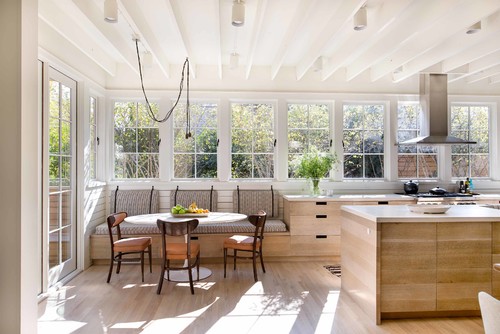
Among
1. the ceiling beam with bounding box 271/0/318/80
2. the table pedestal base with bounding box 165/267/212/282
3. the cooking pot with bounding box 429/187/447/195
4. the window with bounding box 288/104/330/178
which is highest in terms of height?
the ceiling beam with bounding box 271/0/318/80

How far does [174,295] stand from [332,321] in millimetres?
1687

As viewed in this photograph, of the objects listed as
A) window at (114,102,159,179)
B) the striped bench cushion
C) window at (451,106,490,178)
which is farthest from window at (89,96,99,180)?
window at (451,106,490,178)

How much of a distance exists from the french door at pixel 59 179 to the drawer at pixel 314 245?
9.86 ft

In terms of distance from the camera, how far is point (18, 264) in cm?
198

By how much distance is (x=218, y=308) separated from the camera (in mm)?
3447

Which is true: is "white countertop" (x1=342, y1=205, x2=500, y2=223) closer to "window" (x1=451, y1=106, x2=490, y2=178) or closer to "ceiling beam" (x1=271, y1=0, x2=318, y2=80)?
"ceiling beam" (x1=271, y1=0, x2=318, y2=80)

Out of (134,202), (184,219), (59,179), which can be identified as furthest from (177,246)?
(134,202)

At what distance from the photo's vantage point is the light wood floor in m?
3.02

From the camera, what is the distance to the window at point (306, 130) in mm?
5961

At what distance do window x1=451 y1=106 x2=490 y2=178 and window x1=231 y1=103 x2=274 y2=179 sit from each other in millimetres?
3276

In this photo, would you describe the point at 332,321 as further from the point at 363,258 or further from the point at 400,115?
the point at 400,115

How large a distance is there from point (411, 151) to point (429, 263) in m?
3.43

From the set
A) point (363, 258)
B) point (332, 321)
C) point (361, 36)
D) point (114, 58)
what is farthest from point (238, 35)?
point (332, 321)

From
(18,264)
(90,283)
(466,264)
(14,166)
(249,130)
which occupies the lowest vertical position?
(90,283)
